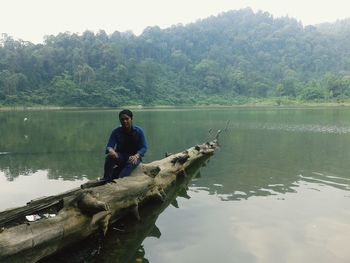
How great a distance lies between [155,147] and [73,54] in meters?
116

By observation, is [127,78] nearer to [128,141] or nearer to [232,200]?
[232,200]

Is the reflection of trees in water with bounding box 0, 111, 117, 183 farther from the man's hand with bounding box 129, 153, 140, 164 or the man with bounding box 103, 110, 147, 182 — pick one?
the man's hand with bounding box 129, 153, 140, 164

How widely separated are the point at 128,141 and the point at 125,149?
0.79 feet

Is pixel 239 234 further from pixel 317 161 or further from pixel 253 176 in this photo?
pixel 317 161

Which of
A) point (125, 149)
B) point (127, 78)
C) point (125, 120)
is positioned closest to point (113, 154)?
point (125, 149)

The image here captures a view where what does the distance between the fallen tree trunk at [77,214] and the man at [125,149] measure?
32 cm

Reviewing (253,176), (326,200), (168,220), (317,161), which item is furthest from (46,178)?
(317,161)

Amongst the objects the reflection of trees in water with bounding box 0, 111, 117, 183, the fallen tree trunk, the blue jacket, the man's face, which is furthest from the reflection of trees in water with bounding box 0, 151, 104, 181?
the man's face

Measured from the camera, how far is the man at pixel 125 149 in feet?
31.7

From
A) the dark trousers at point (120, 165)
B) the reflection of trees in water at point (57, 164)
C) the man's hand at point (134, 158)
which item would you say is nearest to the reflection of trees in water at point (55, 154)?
the reflection of trees in water at point (57, 164)

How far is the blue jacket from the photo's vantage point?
31.8 ft

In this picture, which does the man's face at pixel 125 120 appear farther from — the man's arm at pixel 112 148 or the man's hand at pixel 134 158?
the man's hand at pixel 134 158

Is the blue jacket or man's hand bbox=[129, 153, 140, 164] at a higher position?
the blue jacket

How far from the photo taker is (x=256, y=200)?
1128 cm
